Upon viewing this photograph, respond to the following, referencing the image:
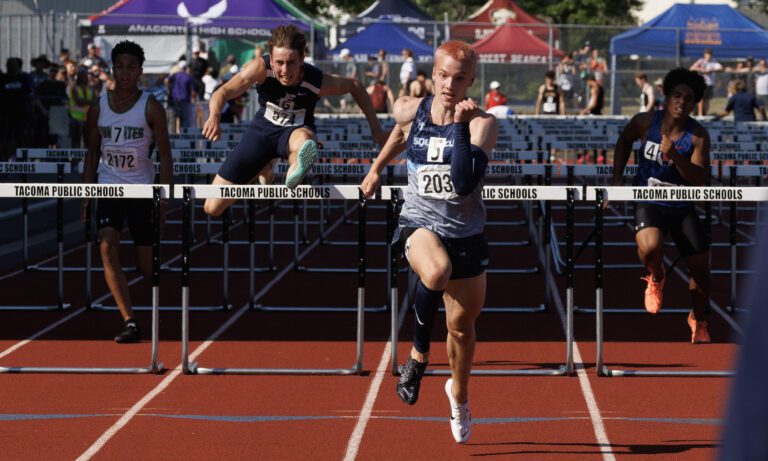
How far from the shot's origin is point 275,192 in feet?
22.5

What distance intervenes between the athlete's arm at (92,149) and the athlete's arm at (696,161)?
3.58m

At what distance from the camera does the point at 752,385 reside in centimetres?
73

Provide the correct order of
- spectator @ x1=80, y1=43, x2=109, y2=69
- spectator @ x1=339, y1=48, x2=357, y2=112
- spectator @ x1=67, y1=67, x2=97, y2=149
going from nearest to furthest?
spectator @ x1=67, y1=67, x2=97, y2=149 → spectator @ x1=80, y1=43, x2=109, y2=69 → spectator @ x1=339, y1=48, x2=357, y2=112

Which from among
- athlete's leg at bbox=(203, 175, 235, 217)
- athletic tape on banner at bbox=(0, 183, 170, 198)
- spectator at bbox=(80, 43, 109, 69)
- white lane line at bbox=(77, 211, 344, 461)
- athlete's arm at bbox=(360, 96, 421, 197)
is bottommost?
white lane line at bbox=(77, 211, 344, 461)

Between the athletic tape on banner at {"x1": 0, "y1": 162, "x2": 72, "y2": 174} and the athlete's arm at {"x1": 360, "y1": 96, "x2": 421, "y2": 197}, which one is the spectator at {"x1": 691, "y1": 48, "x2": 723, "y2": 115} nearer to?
the athletic tape on banner at {"x1": 0, "y1": 162, "x2": 72, "y2": 174}

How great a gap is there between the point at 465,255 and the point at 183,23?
23.7m

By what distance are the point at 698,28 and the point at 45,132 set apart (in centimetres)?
1946

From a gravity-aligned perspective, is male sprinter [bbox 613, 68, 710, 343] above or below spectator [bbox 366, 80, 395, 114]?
below

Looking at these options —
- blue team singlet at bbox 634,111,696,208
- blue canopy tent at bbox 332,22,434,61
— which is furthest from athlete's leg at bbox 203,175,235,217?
blue canopy tent at bbox 332,22,434,61

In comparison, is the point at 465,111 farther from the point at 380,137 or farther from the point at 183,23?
the point at 183,23

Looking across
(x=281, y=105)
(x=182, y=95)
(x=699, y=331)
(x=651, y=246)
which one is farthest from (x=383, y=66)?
(x=281, y=105)

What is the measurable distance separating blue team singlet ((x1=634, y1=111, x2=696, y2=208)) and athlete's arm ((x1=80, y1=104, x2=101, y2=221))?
3464 millimetres

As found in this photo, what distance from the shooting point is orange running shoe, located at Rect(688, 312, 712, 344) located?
28.8 ft

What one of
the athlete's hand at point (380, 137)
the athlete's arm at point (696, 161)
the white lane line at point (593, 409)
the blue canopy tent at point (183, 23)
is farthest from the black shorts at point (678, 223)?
the blue canopy tent at point (183, 23)
